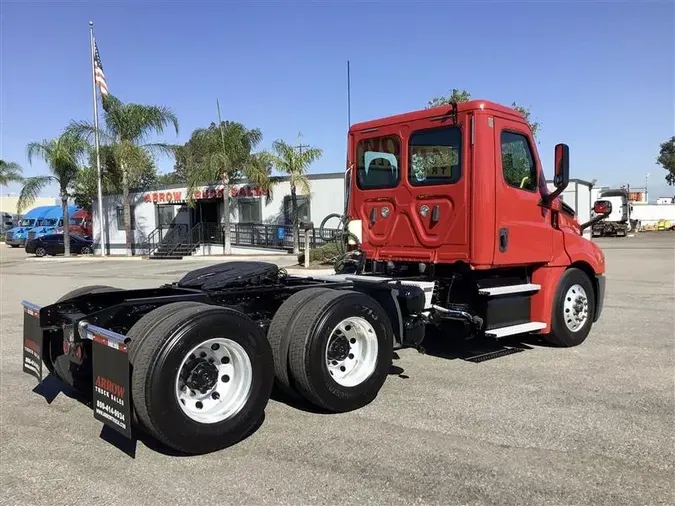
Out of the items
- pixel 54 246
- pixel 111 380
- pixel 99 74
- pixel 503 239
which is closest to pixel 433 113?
pixel 503 239

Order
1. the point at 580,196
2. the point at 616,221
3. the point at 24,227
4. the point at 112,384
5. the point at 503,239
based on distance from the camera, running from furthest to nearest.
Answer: the point at 24,227
the point at 616,221
the point at 580,196
the point at 503,239
the point at 112,384

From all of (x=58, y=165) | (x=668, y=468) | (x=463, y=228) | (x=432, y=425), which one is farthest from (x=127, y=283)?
(x=58, y=165)

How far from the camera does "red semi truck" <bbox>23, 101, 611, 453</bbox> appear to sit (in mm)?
3871

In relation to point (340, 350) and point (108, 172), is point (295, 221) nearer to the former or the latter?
point (108, 172)

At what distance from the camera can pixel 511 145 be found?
6.36 m

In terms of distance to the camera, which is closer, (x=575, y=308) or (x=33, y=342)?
(x=33, y=342)

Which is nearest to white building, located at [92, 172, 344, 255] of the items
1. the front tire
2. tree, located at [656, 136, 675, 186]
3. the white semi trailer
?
the front tire

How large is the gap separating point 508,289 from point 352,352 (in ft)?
7.45

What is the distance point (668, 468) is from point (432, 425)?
62.3 inches

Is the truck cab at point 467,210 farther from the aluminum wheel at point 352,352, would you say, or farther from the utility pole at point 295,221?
the utility pole at point 295,221

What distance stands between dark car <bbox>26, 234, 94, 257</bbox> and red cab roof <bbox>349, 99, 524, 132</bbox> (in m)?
31.5

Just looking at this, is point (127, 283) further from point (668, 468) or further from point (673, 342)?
point (668, 468)

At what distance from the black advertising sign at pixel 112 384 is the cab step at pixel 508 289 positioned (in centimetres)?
383

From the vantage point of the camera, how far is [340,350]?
4.91 meters
